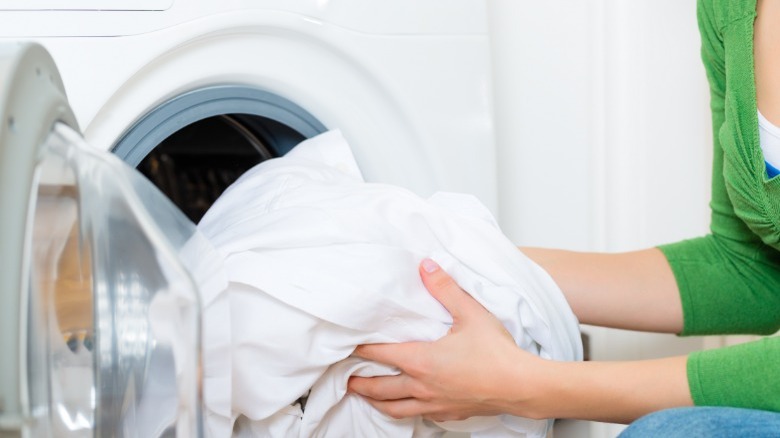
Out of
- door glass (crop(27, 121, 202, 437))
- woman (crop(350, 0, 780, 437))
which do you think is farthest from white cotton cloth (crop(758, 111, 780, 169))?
door glass (crop(27, 121, 202, 437))

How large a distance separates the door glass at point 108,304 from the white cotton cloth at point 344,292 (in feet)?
0.34

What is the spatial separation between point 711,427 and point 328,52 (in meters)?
0.54

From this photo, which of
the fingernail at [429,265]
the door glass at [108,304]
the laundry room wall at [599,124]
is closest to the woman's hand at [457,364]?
the fingernail at [429,265]

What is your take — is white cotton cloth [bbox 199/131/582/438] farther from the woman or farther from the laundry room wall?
the laundry room wall

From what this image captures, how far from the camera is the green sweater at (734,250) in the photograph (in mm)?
775

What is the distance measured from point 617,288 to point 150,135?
51 centimetres

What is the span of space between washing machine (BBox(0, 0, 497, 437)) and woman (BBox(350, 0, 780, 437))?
0.19m

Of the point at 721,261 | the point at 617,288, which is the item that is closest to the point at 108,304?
the point at 617,288

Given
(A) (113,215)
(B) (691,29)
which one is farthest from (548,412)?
(B) (691,29)

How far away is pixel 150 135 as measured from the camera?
0.94m

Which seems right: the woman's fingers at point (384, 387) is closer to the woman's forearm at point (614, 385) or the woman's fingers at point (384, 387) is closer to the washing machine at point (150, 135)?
the woman's forearm at point (614, 385)

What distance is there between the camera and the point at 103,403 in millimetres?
675

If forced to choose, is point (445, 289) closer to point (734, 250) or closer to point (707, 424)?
point (707, 424)

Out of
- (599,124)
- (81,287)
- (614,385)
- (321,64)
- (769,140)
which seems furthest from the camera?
(599,124)
